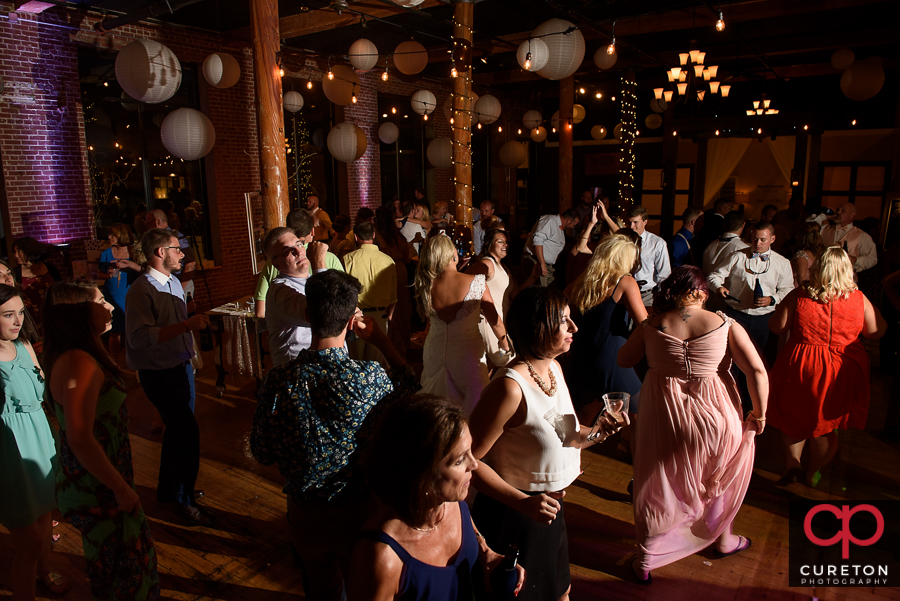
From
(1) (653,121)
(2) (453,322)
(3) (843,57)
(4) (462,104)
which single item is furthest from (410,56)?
(1) (653,121)

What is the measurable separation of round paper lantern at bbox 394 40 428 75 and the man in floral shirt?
4737mm

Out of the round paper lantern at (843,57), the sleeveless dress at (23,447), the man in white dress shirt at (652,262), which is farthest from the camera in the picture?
the round paper lantern at (843,57)

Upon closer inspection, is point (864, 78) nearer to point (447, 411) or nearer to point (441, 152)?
point (441, 152)

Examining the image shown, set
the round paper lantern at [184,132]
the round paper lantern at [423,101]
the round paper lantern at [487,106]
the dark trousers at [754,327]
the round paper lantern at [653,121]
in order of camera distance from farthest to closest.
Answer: the round paper lantern at [653,121], the round paper lantern at [423,101], the round paper lantern at [487,106], the round paper lantern at [184,132], the dark trousers at [754,327]

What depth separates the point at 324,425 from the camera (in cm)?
166

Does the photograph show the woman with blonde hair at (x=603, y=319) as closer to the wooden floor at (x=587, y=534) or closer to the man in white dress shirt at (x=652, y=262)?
the wooden floor at (x=587, y=534)

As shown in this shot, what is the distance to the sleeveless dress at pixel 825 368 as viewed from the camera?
118 inches

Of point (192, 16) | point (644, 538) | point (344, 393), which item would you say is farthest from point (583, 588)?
point (192, 16)

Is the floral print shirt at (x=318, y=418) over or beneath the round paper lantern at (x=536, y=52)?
beneath

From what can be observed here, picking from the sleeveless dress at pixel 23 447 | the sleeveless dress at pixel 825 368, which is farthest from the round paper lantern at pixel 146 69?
the sleeveless dress at pixel 825 368

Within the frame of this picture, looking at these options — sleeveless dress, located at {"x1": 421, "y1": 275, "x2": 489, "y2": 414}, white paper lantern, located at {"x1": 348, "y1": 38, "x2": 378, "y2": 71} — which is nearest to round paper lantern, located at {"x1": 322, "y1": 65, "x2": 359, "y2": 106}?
white paper lantern, located at {"x1": 348, "y1": 38, "x2": 378, "y2": 71}

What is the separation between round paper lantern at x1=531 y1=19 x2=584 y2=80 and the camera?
4.75 meters

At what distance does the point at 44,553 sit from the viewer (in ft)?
7.97

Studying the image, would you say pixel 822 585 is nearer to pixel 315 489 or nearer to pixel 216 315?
pixel 315 489
